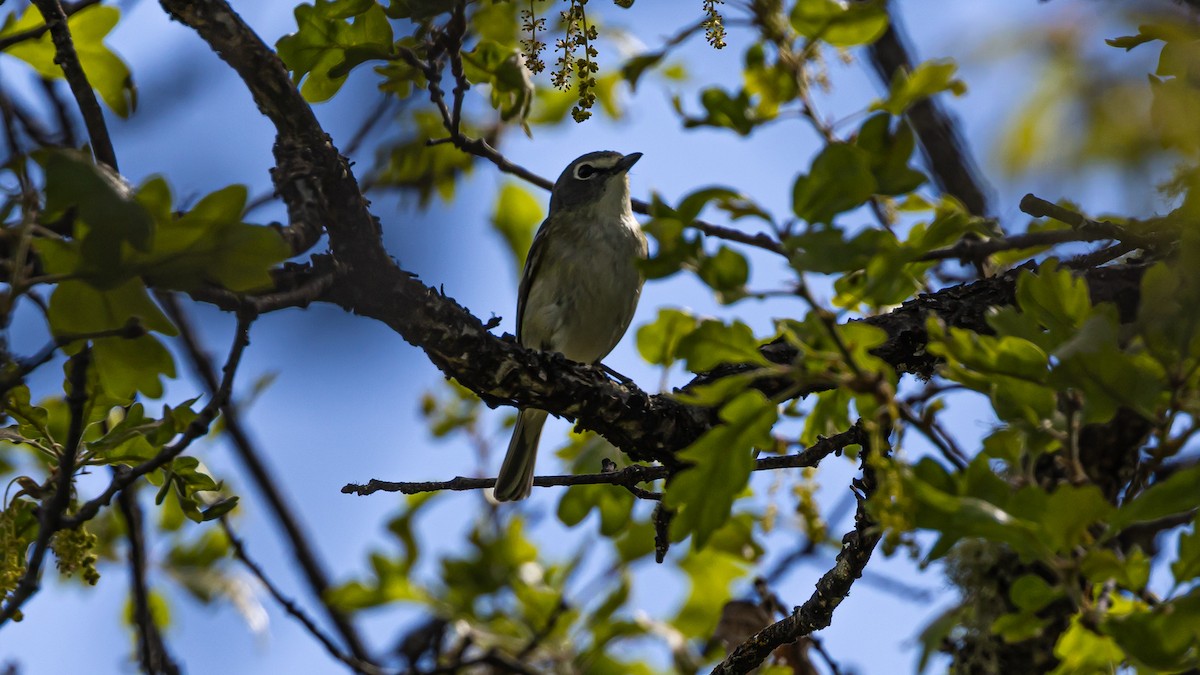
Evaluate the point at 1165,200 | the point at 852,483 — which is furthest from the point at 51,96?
the point at 1165,200

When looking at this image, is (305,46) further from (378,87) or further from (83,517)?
(83,517)

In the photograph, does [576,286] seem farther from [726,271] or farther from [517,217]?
[726,271]

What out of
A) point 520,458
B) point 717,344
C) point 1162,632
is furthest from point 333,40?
point 520,458

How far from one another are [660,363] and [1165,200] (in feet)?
5.11

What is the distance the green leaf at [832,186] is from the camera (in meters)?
2.08

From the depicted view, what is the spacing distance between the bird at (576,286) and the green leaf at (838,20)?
3.39 m

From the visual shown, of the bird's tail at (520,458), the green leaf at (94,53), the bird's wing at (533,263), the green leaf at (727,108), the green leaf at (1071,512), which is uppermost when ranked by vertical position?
the bird's wing at (533,263)

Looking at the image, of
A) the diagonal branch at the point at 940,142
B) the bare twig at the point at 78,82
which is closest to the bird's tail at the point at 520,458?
the diagonal branch at the point at 940,142

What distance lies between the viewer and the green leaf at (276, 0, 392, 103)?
312 cm

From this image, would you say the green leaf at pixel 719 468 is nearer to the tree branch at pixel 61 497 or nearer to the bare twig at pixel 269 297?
the bare twig at pixel 269 297

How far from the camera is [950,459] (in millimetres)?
2836

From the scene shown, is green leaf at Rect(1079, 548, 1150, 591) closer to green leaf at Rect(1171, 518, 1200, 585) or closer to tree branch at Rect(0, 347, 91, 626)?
green leaf at Rect(1171, 518, 1200, 585)

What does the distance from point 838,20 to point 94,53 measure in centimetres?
221

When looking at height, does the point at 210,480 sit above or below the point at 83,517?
above
